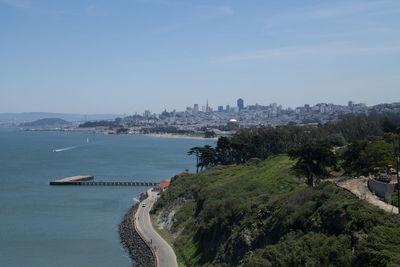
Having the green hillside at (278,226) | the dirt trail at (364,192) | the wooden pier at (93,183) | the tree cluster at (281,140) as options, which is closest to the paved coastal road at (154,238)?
the green hillside at (278,226)

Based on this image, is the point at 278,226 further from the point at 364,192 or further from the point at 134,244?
the point at 134,244

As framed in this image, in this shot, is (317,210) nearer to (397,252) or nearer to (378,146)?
(397,252)

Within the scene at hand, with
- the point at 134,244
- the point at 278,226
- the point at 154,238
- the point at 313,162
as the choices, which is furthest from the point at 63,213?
the point at 278,226

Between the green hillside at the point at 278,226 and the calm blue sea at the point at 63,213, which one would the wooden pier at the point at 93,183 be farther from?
the green hillside at the point at 278,226

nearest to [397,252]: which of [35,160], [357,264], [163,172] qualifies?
[357,264]

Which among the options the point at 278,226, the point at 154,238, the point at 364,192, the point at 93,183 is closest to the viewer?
the point at 364,192

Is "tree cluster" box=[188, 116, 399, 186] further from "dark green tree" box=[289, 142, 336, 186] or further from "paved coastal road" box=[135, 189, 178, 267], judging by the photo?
"paved coastal road" box=[135, 189, 178, 267]
